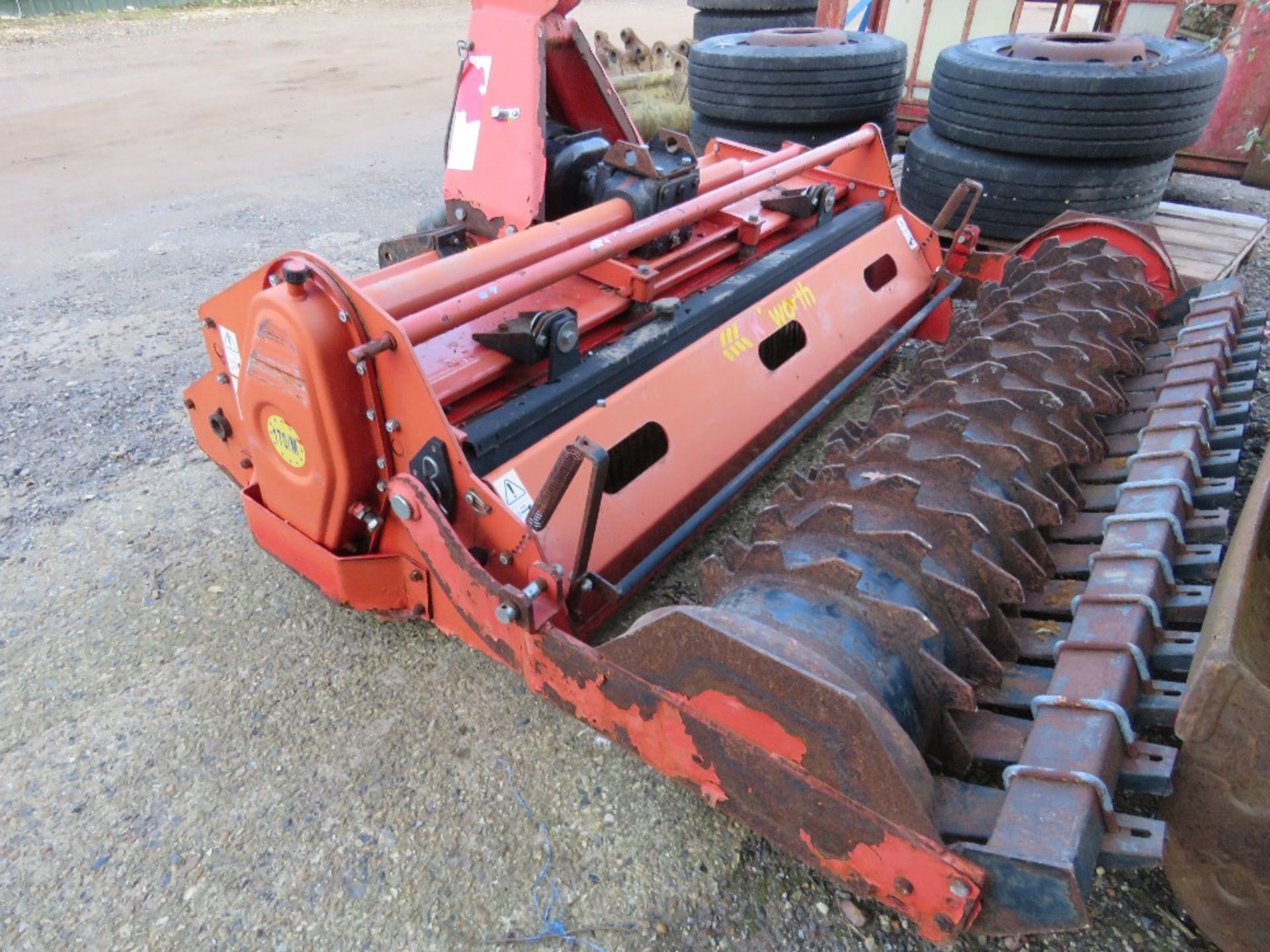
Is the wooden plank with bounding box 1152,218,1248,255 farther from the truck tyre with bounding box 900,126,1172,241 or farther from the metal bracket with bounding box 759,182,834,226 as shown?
the metal bracket with bounding box 759,182,834,226

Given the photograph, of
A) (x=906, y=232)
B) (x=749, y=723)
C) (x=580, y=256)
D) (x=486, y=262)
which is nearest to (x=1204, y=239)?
(x=906, y=232)

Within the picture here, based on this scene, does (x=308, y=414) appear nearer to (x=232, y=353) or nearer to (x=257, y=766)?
(x=232, y=353)

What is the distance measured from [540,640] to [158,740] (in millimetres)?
1094

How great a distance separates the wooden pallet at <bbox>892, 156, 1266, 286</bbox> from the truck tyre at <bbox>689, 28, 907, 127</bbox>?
87 centimetres

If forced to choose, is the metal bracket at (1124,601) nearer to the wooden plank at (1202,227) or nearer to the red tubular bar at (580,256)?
the red tubular bar at (580,256)

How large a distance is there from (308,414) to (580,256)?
788 mm

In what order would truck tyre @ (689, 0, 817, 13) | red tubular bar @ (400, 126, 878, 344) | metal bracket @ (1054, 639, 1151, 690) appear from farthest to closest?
truck tyre @ (689, 0, 817, 13) < red tubular bar @ (400, 126, 878, 344) < metal bracket @ (1054, 639, 1151, 690)

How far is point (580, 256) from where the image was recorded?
2.23 m

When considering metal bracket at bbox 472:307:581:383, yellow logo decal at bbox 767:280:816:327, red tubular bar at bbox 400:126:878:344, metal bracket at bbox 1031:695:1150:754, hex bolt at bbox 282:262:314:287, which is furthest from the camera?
yellow logo decal at bbox 767:280:816:327

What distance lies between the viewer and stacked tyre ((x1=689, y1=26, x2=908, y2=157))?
12.7ft

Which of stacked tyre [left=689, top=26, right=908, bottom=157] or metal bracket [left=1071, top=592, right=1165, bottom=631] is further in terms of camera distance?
stacked tyre [left=689, top=26, right=908, bottom=157]

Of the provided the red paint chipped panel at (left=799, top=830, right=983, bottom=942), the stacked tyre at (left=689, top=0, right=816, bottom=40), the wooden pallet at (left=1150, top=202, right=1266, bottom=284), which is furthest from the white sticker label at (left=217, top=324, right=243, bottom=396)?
the stacked tyre at (left=689, top=0, right=816, bottom=40)

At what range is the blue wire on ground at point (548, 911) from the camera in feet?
5.67

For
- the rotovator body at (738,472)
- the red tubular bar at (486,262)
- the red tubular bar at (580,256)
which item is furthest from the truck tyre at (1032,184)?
the red tubular bar at (486,262)
